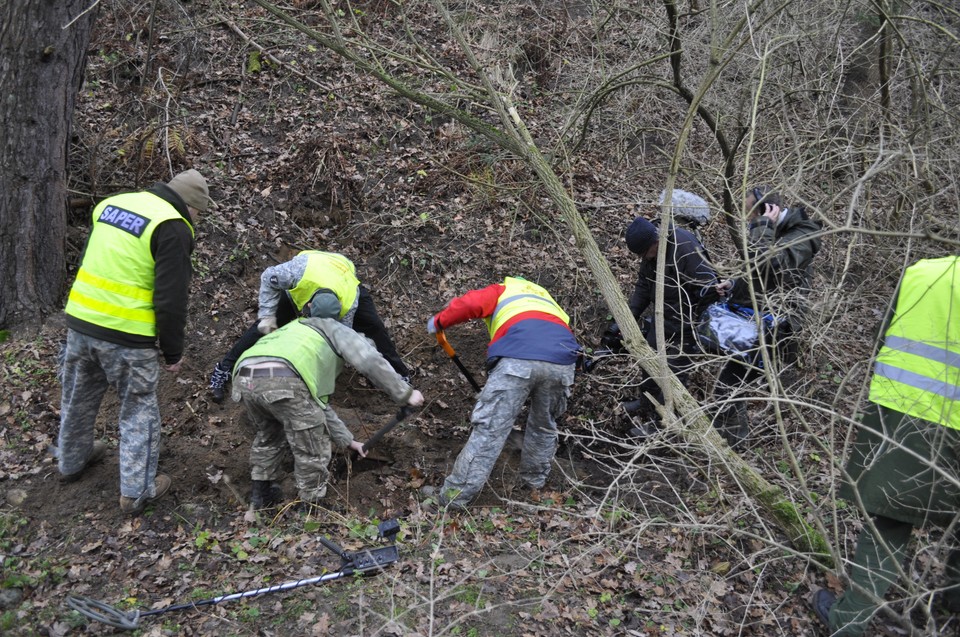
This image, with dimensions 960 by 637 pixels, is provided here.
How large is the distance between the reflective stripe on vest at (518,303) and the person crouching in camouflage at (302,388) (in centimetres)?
84

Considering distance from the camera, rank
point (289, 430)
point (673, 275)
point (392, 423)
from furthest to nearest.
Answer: point (673, 275) → point (392, 423) → point (289, 430)

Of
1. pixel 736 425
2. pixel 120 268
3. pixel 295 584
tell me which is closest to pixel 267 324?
pixel 120 268

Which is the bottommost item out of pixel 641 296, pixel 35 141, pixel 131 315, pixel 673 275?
pixel 641 296

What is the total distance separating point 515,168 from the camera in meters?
8.09

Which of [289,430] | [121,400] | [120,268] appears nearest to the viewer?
[120,268]

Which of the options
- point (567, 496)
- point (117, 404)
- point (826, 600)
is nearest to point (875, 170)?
point (826, 600)

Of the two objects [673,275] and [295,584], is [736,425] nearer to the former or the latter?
[673,275]

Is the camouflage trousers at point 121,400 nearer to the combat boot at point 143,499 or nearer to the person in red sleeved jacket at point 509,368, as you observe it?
the combat boot at point 143,499

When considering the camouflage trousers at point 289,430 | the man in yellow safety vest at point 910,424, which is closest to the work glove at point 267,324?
the camouflage trousers at point 289,430

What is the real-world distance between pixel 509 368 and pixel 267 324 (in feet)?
6.72

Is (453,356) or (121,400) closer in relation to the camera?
Answer: (121,400)

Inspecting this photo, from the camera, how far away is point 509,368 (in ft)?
16.3

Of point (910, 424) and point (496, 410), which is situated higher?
point (910, 424)

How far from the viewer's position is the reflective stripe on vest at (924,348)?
3457 millimetres
